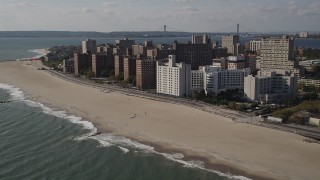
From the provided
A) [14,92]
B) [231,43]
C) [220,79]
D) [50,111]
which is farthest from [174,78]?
[231,43]

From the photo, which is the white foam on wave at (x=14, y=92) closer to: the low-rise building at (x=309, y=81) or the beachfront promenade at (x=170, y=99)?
the beachfront promenade at (x=170, y=99)

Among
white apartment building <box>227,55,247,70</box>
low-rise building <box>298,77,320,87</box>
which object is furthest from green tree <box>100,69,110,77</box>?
low-rise building <box>298,77,320,87</box>

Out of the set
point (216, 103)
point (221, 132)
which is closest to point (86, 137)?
point (221, 132)

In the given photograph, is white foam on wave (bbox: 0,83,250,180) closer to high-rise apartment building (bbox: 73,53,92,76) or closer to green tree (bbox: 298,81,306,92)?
green tree (bbox: 298,81,306,92)

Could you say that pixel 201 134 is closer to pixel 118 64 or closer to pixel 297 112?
pixel 297 112

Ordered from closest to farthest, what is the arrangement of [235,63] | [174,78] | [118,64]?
[174,78]
[235,63]
[118,64]

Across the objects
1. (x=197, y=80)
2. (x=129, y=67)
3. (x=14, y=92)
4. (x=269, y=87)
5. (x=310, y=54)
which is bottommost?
(x=14, y=92)
